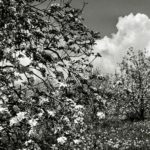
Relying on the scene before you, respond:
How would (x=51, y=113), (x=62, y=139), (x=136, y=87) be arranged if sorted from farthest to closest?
(x=136, y=87)
(x=51, y=113)
(x=62, y=139)

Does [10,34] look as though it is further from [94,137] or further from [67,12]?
[94,137]

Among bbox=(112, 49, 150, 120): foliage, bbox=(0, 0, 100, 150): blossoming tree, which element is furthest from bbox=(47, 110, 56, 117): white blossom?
bbox=(112, 49, 150, 120): foliage

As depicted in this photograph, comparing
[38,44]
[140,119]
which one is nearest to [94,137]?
[140,119]

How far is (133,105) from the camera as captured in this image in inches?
1395

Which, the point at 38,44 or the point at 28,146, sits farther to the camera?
the point at 38,44

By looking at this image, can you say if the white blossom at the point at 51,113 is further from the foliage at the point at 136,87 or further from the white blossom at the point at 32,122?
the foliage at the point at 136,87

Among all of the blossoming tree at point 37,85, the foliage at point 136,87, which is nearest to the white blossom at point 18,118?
the blossoming tree at point 37,85

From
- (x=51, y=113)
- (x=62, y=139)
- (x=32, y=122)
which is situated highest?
(x=51, y=113)

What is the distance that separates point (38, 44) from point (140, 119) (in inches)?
1127

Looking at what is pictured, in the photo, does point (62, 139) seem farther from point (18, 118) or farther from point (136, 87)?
point (136, 87)

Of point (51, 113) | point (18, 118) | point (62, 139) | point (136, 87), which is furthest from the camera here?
point (136, 87)

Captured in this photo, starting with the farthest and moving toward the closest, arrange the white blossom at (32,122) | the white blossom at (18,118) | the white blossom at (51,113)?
the white blossom at (51,113) < the white blossom at (32,122) < the white blossom at (18,118)

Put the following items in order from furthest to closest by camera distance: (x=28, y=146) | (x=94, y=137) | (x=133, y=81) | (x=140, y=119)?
(x=133, y=81)
(x=140, y=119)
(x=94, y=137)
(x=28, y=146)

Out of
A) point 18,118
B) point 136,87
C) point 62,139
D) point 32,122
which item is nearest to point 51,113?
point 62,139
